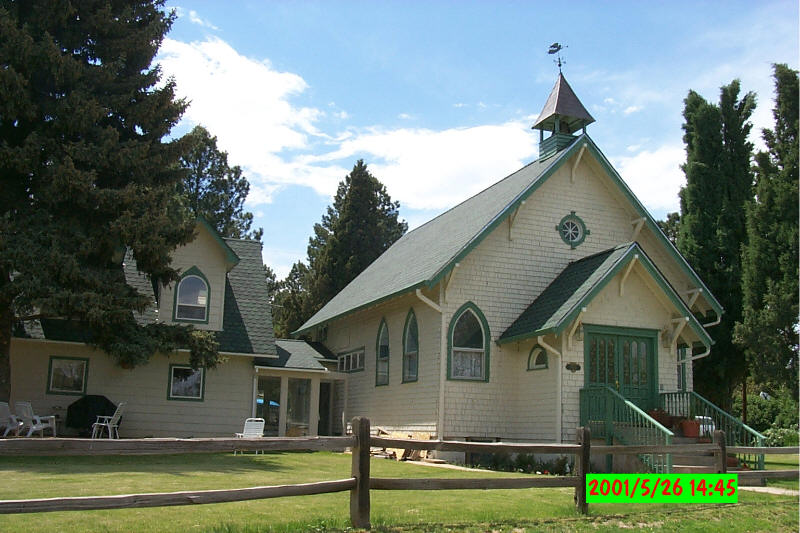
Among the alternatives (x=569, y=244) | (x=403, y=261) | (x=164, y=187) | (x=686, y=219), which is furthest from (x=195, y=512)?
(x=686, y=219)

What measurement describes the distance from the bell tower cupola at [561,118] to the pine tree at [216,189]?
31181 mm

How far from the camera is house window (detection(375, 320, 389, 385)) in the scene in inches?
970

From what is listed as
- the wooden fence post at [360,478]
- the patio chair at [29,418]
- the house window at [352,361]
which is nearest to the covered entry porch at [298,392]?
the house window at [352,361]

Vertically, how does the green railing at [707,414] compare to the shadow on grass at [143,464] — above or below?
above

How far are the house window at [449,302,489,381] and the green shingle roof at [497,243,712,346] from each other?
552 mm

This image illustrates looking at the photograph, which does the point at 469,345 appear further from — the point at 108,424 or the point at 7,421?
the point at 7,421

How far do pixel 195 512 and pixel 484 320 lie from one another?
40.7 feet

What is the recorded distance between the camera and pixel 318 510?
10352 mm

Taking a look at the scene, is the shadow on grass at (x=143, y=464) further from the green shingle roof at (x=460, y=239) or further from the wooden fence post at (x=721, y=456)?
the wooden fence post at (x=721, y=456)

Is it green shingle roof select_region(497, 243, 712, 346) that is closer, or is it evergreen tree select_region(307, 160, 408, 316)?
green shingle roof select_region(497, 243, 712, 346)

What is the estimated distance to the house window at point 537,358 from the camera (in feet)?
66.3

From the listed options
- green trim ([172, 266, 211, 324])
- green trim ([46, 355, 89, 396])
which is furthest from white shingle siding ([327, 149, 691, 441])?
green trim ([46, 355, 89, 396])

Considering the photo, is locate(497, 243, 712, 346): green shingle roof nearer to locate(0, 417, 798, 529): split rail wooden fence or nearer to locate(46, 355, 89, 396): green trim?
locate(0, 417, 798, 529): split rail wooden fence

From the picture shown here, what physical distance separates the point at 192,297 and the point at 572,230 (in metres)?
11.6
